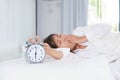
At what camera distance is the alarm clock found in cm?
→ 116

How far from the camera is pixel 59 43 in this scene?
1501 mm

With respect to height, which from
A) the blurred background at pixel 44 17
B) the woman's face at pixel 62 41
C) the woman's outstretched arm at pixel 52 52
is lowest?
the woman's outstretched arm at pixel 52 52

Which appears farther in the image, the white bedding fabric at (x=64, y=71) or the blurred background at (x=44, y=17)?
the blurred background at (x=44, y=17)

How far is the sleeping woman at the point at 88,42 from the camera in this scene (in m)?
1.48

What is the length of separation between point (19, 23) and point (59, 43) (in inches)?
45.8

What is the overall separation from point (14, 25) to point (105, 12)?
1.06m

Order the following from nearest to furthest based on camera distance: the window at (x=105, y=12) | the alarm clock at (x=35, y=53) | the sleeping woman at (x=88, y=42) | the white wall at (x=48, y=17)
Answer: the alarm clock at (x=35, y=53)
the sleeping woman at (x=88, y=42)
the window at (x=105, y=12)
the white wall at (x=48, y=17)

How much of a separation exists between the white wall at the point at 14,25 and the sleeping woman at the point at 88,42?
875 mm

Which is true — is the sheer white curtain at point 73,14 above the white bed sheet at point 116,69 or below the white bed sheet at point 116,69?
above

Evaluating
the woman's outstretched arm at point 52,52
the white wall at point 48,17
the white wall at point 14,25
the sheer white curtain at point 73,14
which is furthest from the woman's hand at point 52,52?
the white wall at point 48,17

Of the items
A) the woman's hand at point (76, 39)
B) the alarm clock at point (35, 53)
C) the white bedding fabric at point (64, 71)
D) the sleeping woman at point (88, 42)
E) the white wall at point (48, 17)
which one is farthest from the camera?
the white wall at point (48, 17)

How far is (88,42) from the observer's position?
165 centimetres

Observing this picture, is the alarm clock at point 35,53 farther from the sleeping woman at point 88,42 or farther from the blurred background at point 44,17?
the blurred background at point 44,17

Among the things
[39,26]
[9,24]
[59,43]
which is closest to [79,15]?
[39,26]
